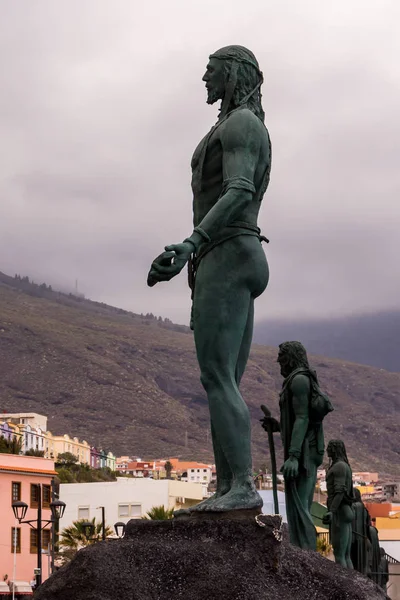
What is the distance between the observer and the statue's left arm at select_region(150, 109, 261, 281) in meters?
7.23

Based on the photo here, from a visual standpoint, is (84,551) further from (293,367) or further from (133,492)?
(133,492)

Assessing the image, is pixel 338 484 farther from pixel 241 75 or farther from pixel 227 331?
pixel 241 75

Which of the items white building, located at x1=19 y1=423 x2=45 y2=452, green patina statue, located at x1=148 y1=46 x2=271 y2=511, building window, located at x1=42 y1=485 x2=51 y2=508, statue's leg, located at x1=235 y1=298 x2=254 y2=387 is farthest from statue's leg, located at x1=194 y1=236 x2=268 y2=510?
white building, located at x1=19 y1=423 x2=45 y2=452

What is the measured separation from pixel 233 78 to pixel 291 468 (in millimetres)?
3420

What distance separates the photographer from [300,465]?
10.0 m

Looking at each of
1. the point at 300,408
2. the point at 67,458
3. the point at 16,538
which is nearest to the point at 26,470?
the point at 16,538

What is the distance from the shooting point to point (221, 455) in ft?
24.3

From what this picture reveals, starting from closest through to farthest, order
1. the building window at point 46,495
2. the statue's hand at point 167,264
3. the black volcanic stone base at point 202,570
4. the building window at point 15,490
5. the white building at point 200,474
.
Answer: the black volcanic stone base at point 202,570 < the statue's hand at point 167,264 < the building window at point 15,490 < the building window at point 46,495 < the white building at point 200,474

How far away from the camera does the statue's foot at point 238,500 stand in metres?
6.88

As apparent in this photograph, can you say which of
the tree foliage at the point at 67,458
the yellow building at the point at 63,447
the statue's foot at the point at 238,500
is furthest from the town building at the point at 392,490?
the statue's foot at the point at 238,500

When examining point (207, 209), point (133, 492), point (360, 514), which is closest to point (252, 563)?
point (207, 209)

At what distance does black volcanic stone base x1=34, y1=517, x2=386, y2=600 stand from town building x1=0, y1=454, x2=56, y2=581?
66062 millimetres

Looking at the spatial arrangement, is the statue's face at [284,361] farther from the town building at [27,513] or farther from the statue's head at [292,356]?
the town building at [27,513]

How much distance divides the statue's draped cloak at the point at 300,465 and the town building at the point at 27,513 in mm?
62689
